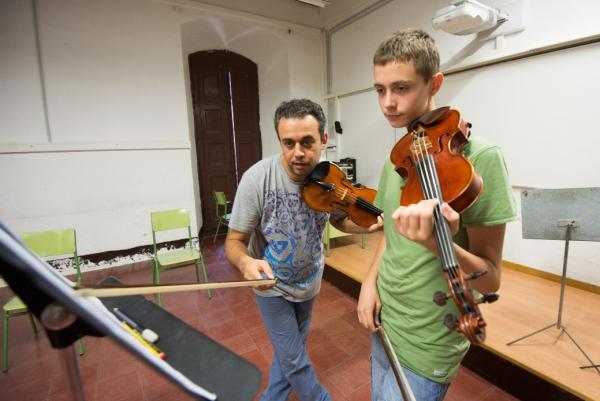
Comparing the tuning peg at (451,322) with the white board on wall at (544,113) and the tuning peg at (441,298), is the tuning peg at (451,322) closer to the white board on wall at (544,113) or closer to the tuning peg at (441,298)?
the tuning peg at (441,298)

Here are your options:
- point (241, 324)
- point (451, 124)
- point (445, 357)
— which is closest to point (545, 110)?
point (451, 124)

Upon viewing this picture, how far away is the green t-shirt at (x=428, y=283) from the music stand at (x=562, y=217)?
1582mm

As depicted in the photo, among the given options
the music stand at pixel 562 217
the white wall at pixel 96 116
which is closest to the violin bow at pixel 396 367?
the music stand at pixel 562 217

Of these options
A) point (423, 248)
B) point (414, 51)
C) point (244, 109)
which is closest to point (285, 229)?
point (423, 248)

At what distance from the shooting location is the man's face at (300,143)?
Result: 1.31 m

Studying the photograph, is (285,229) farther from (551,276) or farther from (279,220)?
(551,276)

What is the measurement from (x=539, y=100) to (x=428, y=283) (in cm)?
300

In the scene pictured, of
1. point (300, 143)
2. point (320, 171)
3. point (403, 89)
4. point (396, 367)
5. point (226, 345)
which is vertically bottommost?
point (226, 345)

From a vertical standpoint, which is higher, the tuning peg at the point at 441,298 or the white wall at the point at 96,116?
the white wall at the point at 96,116

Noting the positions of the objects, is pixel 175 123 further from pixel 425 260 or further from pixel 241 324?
pixel 425 260

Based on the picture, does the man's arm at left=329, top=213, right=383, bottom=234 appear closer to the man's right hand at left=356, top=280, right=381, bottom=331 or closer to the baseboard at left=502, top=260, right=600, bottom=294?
the man's right hand at left=356, top=280, right=381, bottom=331

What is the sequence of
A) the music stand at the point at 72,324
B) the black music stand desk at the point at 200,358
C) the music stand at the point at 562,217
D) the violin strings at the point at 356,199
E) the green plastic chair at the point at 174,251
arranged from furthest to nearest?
the green plastic chair at the point at 174,251 < the music stand at the point at 562,217 < the violin strings at the point at 356,199 < the black music stand desk at the point at 200,358 < the music stand at the point at 72,324

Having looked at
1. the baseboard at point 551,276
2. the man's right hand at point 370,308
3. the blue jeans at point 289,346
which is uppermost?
the man's right hand at point 370,308

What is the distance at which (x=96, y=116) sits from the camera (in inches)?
154
